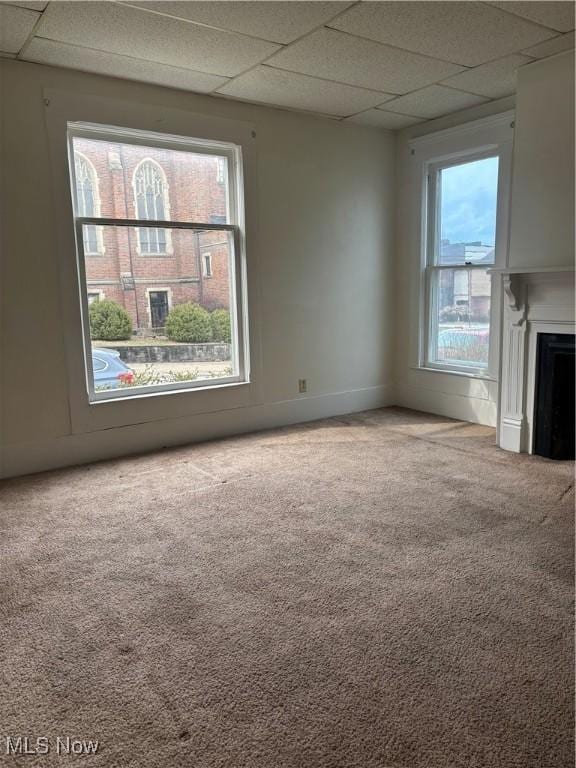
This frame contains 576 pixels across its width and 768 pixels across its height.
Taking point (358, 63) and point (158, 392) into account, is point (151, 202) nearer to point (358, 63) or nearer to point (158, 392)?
point (158, 392)

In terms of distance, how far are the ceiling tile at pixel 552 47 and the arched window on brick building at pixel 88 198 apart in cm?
290

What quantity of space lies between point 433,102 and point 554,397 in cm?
245

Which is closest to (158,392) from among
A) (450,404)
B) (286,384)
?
(286,384)

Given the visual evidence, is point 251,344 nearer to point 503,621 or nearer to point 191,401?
point 191,401

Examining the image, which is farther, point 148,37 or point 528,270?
point 528,270

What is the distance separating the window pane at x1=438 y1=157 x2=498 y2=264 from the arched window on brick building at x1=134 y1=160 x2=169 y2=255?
2409mm

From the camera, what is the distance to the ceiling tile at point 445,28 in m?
2.89

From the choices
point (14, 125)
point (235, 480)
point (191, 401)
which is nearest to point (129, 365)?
point (191, 401)

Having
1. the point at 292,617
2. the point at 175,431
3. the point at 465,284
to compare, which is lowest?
the point at 292,617

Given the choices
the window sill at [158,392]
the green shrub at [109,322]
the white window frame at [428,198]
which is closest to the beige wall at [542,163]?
the white window frame at [428,198]

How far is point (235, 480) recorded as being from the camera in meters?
3.63

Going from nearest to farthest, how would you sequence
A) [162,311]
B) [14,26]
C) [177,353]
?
[14,26] < [162,311] < [177,353]

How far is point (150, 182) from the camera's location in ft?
13.7

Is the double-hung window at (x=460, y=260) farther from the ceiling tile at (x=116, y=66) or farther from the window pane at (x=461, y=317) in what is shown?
the ceiling tile at (x=116, y=66)
